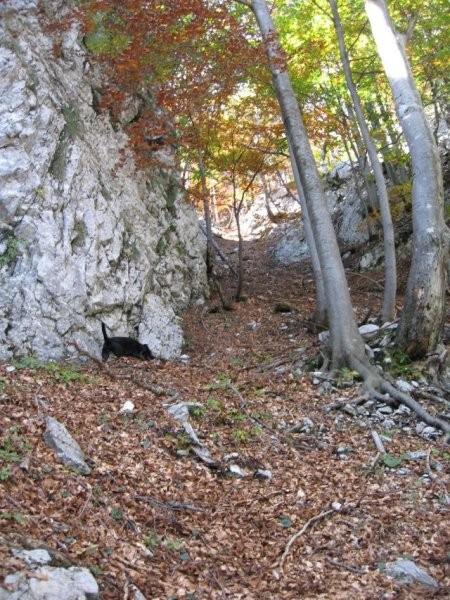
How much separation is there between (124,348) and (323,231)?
4.03 m

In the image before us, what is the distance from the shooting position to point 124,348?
9125mm

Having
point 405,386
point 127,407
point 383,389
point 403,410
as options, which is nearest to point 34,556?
point 127,407

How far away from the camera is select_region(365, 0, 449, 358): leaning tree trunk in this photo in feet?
23.5

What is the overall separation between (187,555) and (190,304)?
10397mm

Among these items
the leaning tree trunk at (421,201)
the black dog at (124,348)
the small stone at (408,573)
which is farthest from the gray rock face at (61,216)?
the small stone at (408,573)

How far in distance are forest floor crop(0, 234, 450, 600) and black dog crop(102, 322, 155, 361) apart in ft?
3.24

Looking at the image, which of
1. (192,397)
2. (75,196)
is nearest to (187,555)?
(192,397)

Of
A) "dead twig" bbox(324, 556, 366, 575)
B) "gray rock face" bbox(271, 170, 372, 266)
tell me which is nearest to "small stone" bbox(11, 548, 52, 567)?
"dead twig" bbox(324, 556, 366, 575)

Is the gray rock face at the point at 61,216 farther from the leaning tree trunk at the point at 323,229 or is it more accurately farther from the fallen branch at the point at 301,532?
the fallen branch at the point at 301,532

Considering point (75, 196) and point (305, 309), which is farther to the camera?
point (305, 309)

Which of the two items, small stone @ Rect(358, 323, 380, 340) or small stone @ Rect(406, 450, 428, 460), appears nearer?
small stone @ Rect(406, 450, 428, 460)

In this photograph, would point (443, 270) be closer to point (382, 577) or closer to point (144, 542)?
point (382, 577)

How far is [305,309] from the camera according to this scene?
13633mm

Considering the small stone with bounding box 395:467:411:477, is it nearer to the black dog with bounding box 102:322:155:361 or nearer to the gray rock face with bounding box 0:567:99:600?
the gray rock face with bounding box 0:567:99:600
